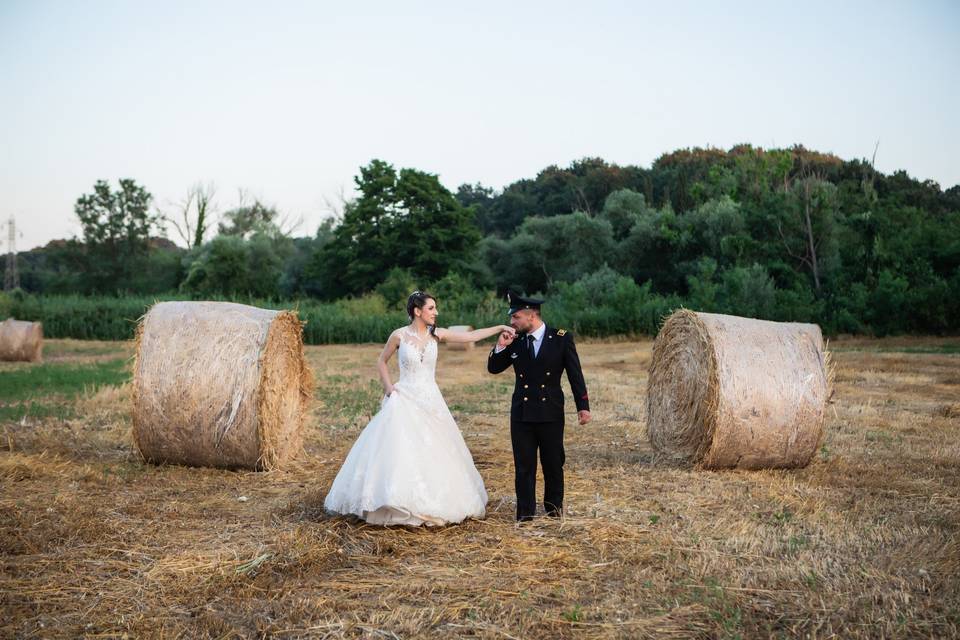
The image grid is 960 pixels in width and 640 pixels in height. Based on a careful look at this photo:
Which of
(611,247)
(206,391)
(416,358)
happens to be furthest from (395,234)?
(416,358)

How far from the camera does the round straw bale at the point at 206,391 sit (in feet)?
28.9

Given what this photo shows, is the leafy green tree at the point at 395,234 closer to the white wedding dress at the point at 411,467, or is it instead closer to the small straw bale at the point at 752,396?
the small straw bale at the point at 752,396

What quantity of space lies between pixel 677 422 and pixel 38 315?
33163mm

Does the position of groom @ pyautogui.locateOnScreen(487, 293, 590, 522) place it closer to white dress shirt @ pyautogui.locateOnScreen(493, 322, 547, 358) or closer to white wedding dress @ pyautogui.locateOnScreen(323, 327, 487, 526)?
white dress shirt @ pyautogui.locateOnScreen(493, 322, 547, 358)

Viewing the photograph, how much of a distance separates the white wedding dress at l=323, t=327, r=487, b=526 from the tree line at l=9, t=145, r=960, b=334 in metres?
23.4

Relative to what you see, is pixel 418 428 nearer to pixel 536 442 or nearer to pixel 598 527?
pixel 536 442

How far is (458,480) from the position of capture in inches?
263

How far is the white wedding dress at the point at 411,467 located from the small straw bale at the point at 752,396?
3.01m

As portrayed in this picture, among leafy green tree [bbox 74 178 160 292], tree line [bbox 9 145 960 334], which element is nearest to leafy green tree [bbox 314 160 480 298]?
tree line [bbox 9 145 960 334]

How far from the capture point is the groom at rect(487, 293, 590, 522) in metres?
6.71

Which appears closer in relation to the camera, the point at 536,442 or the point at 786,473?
the point at 536,442

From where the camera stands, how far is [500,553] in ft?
19.3

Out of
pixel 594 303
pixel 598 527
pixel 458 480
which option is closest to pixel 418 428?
pixel 458 480

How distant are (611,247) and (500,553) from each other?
40039 millimetres
